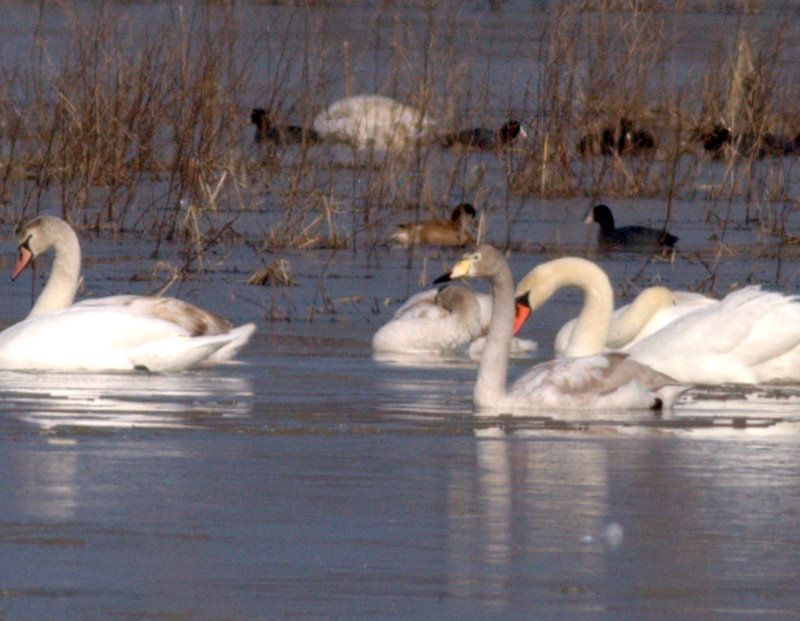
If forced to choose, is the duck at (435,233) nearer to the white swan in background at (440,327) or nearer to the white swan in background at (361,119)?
the white swan in background at (440,327)

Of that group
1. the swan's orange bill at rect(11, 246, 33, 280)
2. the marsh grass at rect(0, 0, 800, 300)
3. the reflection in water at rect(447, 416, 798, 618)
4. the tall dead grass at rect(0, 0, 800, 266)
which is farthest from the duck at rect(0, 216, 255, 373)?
the tall dead grass at rect(0, 0, 800, 266)

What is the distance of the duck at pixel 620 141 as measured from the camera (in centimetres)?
2212

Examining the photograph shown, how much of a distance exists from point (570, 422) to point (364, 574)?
3.51 m

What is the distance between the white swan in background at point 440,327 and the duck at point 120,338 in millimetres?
954

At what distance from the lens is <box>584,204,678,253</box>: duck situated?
17950 mm

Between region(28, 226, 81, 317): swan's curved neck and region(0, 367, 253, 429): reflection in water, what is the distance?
4.27 ft

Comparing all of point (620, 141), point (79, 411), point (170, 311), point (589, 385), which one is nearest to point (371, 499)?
point (79, 411)

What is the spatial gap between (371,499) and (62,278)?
5.61 metres

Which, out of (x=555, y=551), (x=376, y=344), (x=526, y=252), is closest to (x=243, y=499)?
(x=555, y=551)

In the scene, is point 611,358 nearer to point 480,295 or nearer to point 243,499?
point 243,499

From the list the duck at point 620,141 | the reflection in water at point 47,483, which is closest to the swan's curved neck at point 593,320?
the reflection in water at point 47,483

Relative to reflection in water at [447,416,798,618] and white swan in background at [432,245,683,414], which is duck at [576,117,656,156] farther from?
reflection in water at [447,416,798,618]

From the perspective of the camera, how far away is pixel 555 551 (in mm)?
6809

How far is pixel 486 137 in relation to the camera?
2388 centimetres
